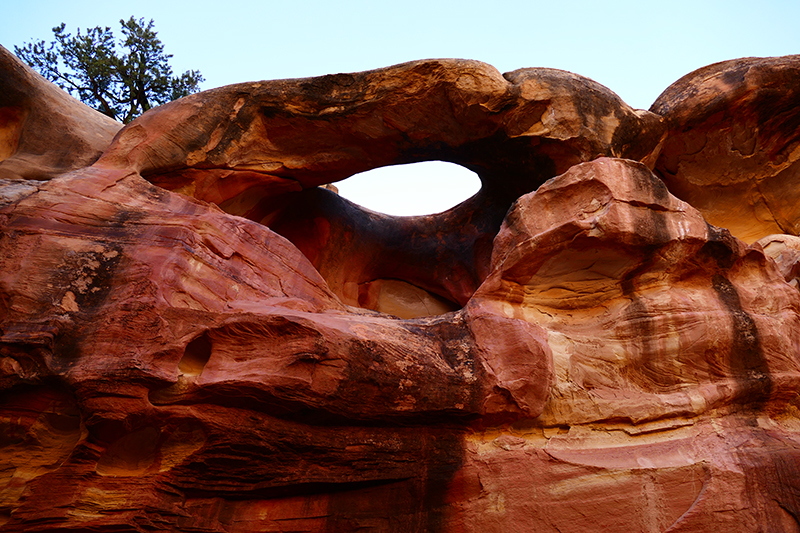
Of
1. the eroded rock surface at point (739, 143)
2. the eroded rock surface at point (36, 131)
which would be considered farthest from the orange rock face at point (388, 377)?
the eroded rock surface at point (739, 143)

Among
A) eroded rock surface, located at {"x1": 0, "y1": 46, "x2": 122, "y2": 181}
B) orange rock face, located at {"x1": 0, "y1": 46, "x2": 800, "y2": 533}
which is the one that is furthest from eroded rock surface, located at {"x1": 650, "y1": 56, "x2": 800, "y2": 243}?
eroded rock surface, located at {"x1": 0, "y1": 46, "x2": 122, "y2": 181}

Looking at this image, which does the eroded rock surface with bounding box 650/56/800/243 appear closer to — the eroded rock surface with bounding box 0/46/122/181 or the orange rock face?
the orange rock face

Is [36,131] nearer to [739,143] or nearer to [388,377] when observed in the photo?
[388,377]

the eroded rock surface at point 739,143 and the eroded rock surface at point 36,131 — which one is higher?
the eroded rock surface at point 739,143

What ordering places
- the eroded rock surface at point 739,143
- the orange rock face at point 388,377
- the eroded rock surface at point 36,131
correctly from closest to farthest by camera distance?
the orange rock face at point 388,377
the eroded rock surface at point 36,131
the eroded rock surface at point 739,143

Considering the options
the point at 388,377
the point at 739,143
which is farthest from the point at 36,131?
the point at 739,143

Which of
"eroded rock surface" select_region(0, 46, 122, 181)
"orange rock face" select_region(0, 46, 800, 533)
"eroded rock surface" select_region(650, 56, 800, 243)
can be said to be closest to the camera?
"orange rock face" select_region(0, 46, 800, 533)

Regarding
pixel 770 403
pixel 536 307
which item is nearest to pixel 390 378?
pixel 536 307

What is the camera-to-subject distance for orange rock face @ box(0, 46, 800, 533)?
364cm

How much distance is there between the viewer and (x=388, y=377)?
4.13 m

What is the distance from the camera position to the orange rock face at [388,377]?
3.64 m

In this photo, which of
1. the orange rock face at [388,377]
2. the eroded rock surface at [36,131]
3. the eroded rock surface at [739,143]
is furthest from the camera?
the eroded rock surface at [739,143]

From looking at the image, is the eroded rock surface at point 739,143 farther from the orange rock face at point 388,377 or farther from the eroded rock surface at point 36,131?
the eroded rock surface at point 36,131

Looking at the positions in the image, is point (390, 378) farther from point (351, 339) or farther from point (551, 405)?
point (551, 405)
